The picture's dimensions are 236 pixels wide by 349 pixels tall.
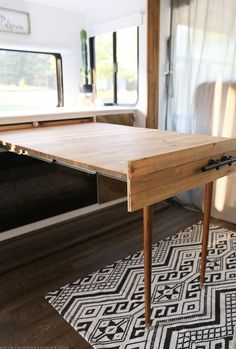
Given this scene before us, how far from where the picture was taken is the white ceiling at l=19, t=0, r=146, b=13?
8.86 feet

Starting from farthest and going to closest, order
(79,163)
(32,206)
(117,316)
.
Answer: (32,206), (117,316), (79,163)

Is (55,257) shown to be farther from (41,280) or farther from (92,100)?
(92,100)

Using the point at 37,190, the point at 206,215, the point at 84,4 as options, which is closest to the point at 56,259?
the point at 37,190

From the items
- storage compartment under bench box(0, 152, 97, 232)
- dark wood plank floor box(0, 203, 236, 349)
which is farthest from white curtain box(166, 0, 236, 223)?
storage compartment under bench box(0, 152, 97, 232)

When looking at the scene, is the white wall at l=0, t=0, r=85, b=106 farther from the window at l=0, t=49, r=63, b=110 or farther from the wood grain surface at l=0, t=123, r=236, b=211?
the wood grain surface at l=0, t=123, r=236, b=211

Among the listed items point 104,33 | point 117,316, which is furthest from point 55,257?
point 104,33

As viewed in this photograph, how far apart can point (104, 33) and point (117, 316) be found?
8.61ft

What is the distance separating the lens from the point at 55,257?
2.21 meters

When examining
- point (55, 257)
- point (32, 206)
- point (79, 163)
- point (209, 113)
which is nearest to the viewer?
point (79, 163)

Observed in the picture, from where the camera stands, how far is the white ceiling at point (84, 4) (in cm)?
270

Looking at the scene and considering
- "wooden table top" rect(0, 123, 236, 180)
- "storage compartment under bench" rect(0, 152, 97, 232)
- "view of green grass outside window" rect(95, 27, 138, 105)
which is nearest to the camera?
"wooden table top" rect(0, 123, 236, 180)

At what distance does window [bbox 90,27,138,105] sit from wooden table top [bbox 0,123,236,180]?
109cm

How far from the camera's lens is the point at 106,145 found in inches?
62.4

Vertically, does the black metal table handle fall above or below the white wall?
below
